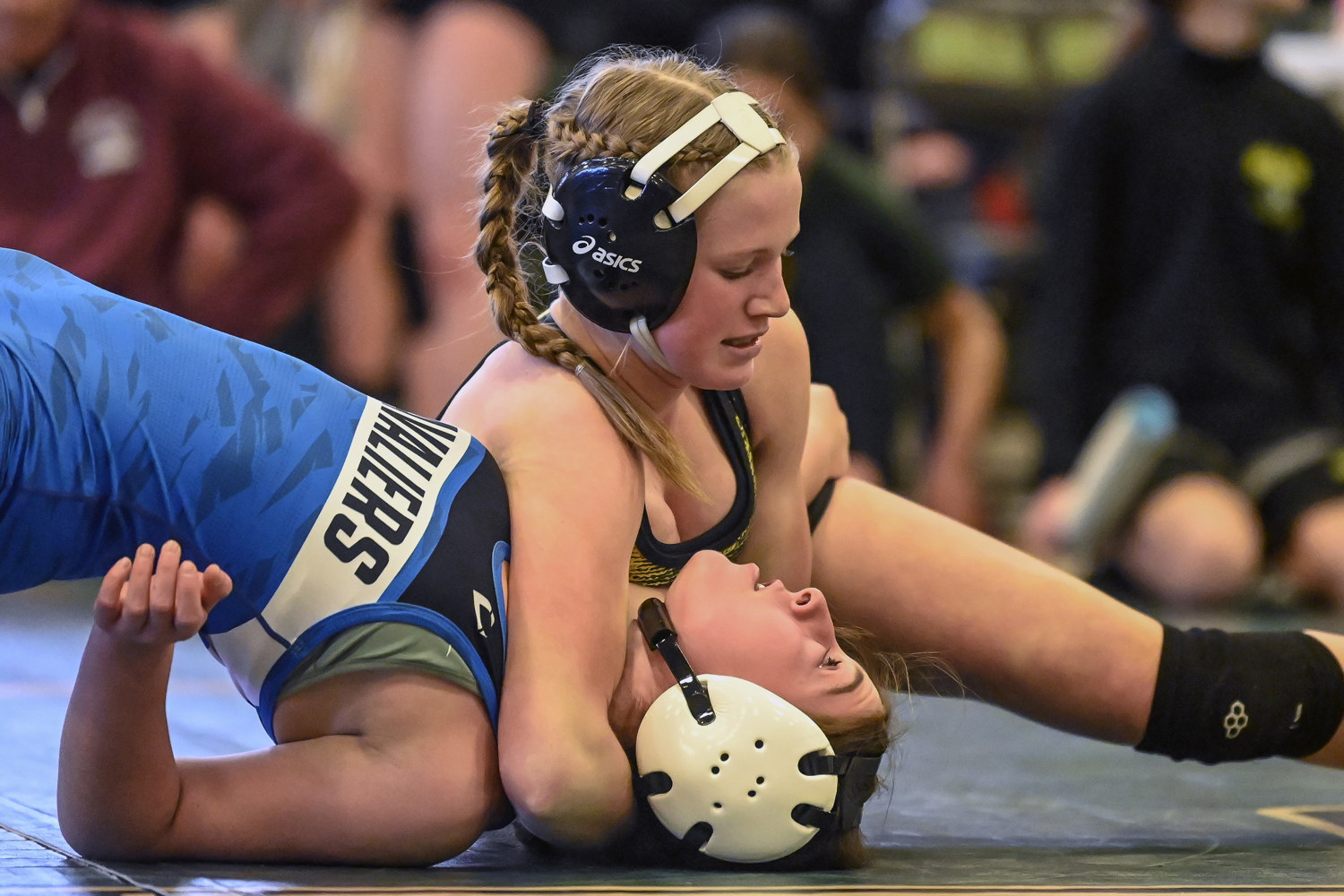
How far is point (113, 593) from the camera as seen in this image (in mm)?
1456

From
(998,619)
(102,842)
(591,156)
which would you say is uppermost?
(591,156)

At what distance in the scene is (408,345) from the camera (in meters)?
5.07

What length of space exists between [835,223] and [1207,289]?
1038 mm

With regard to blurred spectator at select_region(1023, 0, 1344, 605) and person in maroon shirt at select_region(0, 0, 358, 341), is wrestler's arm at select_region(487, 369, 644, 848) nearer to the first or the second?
person in maroon shirt at select_region(0, 0, 358, 341)

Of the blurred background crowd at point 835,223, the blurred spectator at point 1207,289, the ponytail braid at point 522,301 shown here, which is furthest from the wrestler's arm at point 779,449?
the blurred spectator at point 1207,289

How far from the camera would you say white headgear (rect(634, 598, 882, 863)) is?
1.68 metres

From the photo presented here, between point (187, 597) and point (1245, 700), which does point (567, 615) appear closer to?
point (187, 597)

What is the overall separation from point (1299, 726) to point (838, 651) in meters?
0.66

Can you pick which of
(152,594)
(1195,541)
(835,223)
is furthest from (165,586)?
(835,223)

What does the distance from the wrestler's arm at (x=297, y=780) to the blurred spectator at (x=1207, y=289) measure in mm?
2991

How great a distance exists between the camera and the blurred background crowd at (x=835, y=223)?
Result: 156 inches

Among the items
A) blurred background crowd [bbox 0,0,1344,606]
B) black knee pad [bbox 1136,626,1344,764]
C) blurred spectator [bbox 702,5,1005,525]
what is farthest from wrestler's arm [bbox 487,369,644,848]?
blurred spectator [bbox 702,5,1005,525]

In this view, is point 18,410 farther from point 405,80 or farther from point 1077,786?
point 405,80

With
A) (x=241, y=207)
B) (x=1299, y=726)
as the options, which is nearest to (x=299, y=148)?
(x=241, y=207)
